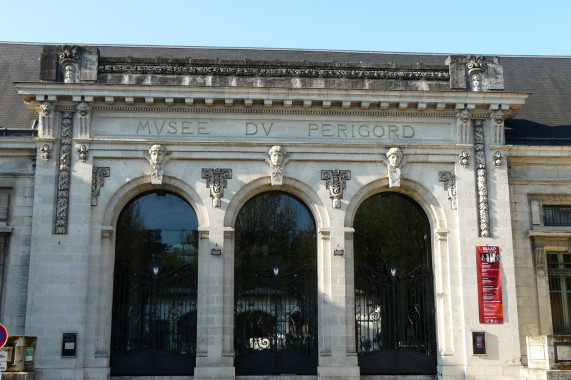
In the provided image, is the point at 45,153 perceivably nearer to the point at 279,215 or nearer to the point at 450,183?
the point at 279,215

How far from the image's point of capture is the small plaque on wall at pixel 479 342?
60.6 feet

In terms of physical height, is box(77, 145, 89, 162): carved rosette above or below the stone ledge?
above

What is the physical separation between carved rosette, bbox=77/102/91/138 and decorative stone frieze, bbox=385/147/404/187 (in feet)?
28.3

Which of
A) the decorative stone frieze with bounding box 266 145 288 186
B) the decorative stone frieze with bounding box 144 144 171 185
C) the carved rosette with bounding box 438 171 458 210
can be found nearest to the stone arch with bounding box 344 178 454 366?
the carved rosette with bounding box 438 171 458 210

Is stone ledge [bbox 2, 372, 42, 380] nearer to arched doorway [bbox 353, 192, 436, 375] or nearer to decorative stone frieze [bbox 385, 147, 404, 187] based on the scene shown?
arched doorway [bbox 353, 192, 436, 375]

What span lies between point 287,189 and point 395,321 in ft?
16.0

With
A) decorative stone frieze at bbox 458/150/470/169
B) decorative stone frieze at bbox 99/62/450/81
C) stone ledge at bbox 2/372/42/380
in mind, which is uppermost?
decorative stone frieze at bbox 99/62/450/81

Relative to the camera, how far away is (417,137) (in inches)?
783

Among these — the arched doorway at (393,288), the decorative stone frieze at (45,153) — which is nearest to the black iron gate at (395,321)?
the arched doorway at (393,288)

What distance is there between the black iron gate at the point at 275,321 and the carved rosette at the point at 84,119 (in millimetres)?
5888

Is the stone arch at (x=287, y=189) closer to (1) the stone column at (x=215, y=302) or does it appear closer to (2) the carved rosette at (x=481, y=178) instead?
(1) the stone column at (x=215, y=302)

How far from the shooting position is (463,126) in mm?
19844

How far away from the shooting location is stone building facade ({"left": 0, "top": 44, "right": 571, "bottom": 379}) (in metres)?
18.6

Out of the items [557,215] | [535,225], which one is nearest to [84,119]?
[535,225]
